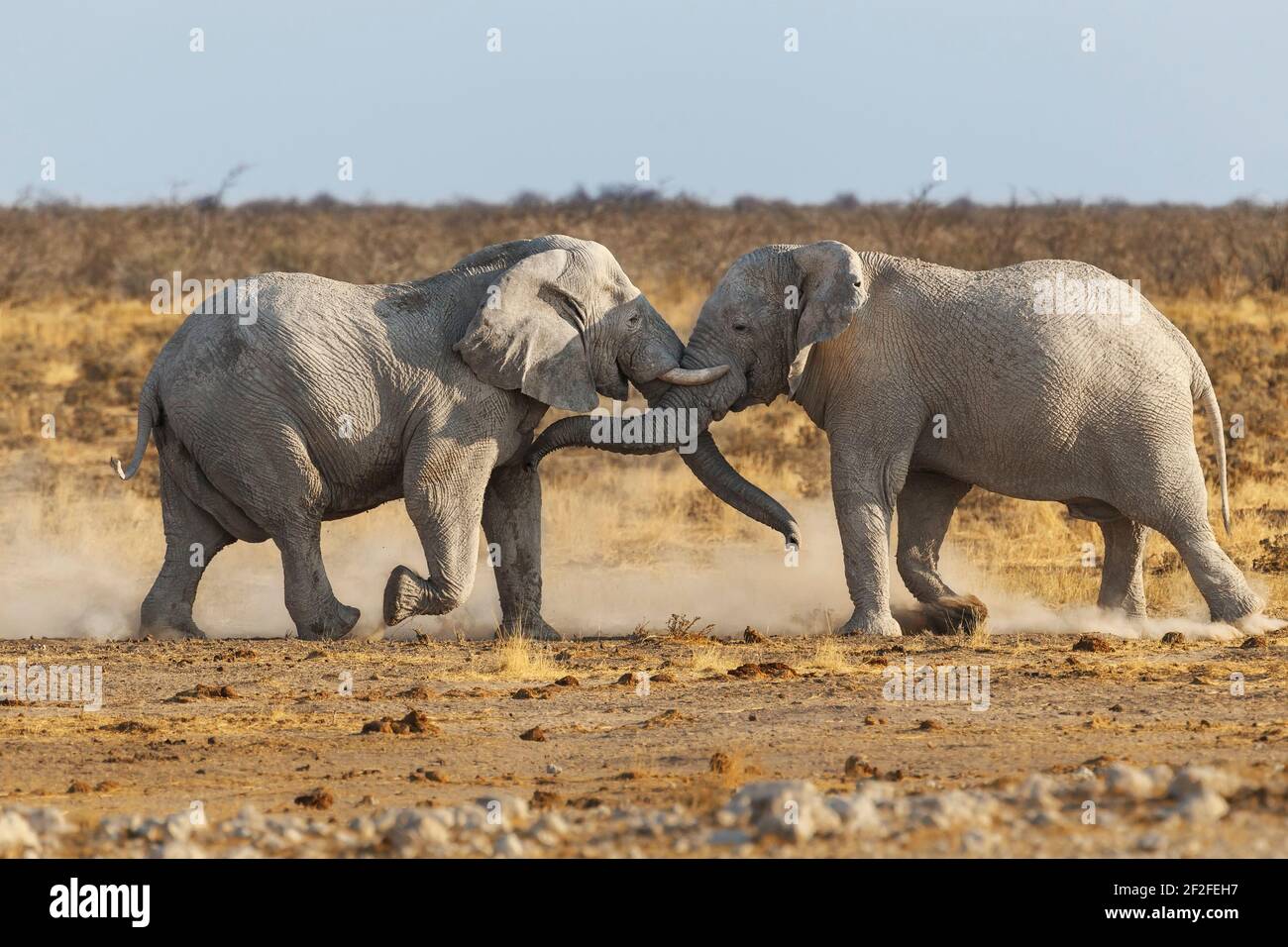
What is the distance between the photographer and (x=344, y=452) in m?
15.0

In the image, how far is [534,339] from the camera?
1508 centimetres

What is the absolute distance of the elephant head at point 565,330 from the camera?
15008 mm

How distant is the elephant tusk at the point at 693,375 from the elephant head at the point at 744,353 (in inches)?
2.7

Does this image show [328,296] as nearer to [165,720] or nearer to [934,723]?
[165,720]

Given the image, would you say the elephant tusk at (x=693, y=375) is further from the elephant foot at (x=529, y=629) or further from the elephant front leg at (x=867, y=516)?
the elephant foot at (x=529, y=629)

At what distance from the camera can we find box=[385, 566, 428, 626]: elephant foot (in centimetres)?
1477

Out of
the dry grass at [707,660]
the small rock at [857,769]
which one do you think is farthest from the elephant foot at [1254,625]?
the small rock at [857,769]

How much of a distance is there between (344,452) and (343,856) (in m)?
6.71

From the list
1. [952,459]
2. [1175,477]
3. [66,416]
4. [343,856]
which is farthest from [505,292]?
[66,416]

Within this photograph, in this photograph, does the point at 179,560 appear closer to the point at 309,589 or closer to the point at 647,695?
the point at 309,589

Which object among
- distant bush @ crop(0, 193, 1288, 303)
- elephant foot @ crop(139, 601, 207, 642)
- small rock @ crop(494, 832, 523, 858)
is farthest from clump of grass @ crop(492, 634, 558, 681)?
distant bush @ crop(0, 193, 1288, 303)

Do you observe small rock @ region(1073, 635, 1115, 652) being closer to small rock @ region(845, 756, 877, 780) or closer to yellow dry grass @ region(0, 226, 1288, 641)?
yellow dry grass @ region(0, 226, 1288, 641)

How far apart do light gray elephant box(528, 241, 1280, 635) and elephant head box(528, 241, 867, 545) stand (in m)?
0.02
